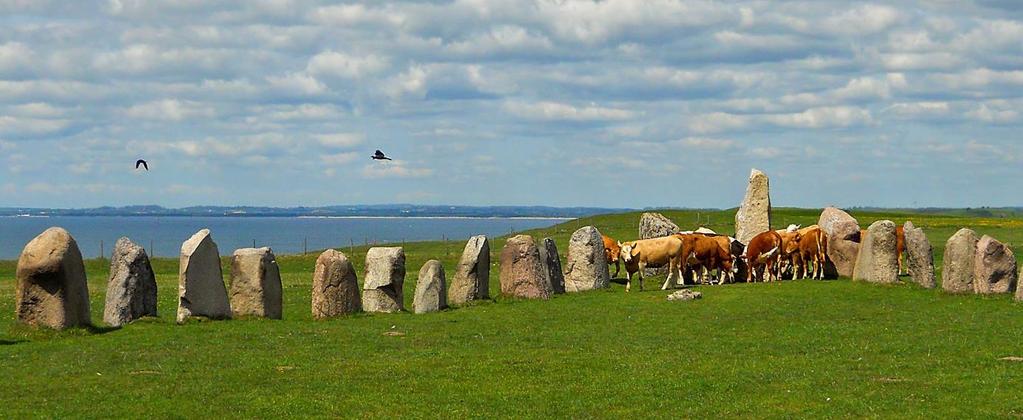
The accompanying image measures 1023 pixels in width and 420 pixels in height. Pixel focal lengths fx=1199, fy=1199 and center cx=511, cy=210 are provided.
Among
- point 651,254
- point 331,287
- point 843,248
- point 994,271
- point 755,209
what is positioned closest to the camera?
point 331,287

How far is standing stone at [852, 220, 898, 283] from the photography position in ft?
123

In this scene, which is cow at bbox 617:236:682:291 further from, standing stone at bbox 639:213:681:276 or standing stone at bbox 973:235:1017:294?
standing stone at bbox 973:235:1017:294

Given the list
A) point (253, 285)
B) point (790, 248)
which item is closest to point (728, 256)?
point (790, 248)

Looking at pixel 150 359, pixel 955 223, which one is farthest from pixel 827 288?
pixel 955 223

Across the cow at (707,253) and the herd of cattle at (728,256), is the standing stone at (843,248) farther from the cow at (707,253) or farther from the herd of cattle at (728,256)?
the cow at (707,253)

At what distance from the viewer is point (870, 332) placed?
2602 cm

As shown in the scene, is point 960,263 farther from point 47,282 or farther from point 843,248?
point 47,282

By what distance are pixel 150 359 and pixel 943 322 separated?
17.4 metres

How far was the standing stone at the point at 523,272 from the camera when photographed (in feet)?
117

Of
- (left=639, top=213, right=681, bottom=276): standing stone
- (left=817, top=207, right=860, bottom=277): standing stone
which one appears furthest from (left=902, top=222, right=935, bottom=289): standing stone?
(left=639, top=213, right=681, bottom=276): standing stone

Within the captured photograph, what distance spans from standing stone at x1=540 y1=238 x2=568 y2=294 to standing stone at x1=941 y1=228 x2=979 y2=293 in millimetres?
11458

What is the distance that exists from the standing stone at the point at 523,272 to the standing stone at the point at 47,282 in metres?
13.4

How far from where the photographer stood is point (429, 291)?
106ft

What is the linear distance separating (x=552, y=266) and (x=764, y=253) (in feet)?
26.9
